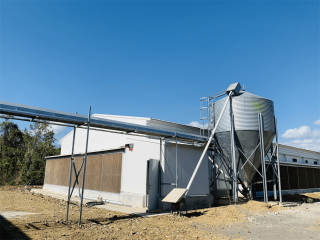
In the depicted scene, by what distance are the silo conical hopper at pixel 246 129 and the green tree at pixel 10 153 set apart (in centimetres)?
2707

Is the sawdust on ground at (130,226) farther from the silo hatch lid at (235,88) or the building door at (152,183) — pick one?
the silo hatch lid at (235,88)

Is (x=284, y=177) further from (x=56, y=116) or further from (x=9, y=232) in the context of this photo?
(x=9, y=232)

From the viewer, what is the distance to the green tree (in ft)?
94.9

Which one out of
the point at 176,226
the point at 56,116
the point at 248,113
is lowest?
the point at 176,226

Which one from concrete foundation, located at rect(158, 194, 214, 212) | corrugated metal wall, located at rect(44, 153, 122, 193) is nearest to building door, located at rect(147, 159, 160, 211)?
concrete foundation, located at rect(158, 194, 214, 212)

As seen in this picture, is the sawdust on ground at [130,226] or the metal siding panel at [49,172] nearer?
the sawdust on ground at [130,226]

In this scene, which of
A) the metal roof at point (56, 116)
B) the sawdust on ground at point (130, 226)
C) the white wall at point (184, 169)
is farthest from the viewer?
the white wall at point (184, 169)

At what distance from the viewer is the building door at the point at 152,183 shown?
12.0 metres

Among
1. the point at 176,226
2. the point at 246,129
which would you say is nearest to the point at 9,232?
the point at 176,226

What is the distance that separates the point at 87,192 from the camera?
1766 centimetres

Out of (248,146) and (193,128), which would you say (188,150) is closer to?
(248,146)

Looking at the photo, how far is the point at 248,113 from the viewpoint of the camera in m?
13.9

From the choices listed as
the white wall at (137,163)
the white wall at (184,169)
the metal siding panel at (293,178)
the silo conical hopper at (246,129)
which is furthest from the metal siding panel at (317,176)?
the white wall at (137,163)

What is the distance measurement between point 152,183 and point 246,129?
6358mm
